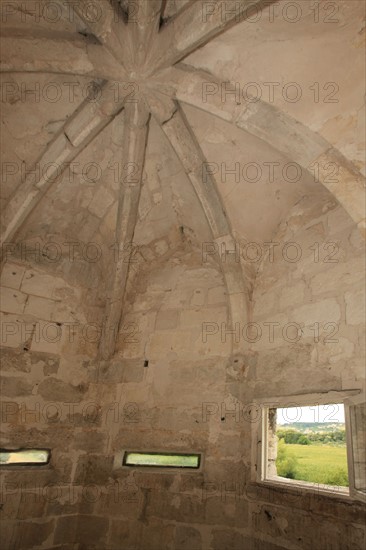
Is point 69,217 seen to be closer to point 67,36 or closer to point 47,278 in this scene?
point 47,278

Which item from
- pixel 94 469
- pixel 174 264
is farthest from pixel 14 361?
pixel 174 264

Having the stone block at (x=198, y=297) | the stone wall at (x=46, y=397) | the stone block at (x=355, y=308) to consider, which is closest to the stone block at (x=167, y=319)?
the stone block at (x=198, y=297)

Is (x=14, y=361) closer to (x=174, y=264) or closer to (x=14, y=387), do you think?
(x=14, y=387)

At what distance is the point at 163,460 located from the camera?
10.9 ft

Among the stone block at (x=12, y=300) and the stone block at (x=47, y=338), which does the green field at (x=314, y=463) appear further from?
the stone block at (x=12, y=300)

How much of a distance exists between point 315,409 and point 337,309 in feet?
2.50

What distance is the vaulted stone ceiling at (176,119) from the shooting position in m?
2.41

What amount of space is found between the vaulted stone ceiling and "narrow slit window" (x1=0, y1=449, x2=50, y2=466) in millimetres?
1074

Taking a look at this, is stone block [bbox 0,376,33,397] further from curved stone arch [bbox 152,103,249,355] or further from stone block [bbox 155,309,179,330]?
curved stone arch [bbox 152,103,249,355]

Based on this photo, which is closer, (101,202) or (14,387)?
(14,387)

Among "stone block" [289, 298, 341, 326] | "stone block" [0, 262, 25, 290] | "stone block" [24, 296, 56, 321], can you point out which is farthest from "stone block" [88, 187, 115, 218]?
"stone block" [289, 298, 341, 326]

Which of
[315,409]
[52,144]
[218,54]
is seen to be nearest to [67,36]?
[52,144]

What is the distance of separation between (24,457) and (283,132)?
345cm

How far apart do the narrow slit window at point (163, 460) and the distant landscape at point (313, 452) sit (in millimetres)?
725
